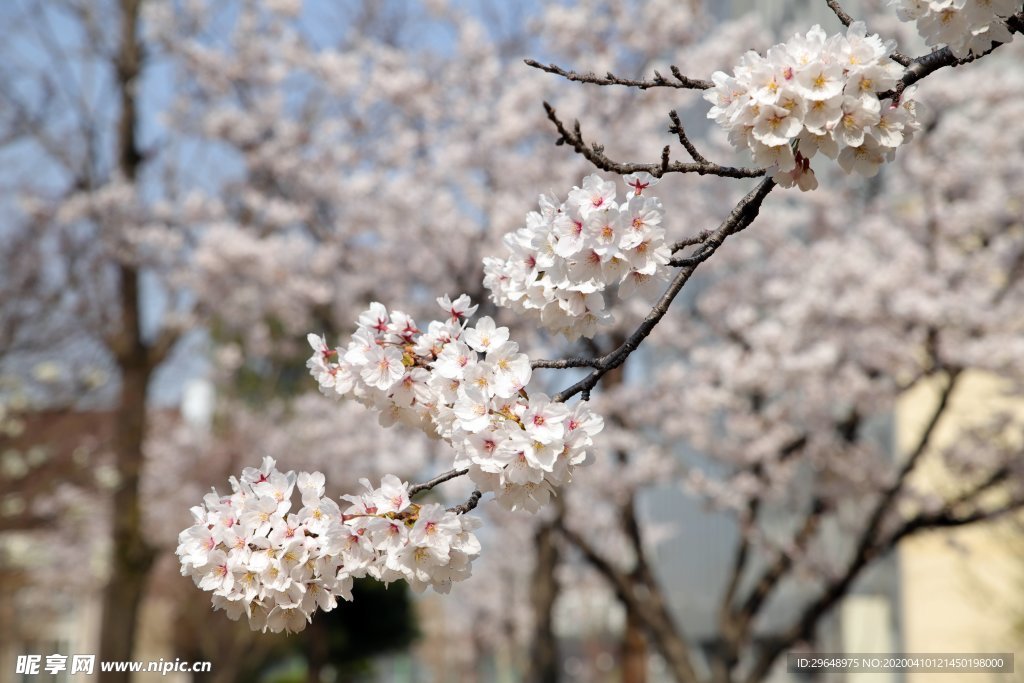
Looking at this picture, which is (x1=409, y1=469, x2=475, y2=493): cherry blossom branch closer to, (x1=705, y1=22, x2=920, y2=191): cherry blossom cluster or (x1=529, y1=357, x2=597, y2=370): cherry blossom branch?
(x1=529, y1=357, x2=597, y2=370): cherry blossom branch

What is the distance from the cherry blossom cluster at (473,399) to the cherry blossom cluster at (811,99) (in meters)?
0.62

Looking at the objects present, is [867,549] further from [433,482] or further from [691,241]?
[433,482]

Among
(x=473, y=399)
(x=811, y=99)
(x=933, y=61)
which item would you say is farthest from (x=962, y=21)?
(x=473, y=399)

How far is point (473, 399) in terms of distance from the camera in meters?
A: 2.15

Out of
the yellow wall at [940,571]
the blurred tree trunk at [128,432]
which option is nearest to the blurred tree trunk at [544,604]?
the blurred tree trunk at [128,432]

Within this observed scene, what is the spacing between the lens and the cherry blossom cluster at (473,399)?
6.84 feet

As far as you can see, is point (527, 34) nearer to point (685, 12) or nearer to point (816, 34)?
point (685, 12)

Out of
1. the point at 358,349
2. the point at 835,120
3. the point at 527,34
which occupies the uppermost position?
the point at 527,34

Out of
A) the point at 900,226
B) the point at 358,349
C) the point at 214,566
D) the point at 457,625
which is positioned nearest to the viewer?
the point at 214,566

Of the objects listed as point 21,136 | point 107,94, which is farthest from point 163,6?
point 21,136

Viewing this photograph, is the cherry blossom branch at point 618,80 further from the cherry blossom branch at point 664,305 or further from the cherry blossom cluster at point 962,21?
the cherry blossom cluster at point 962,21

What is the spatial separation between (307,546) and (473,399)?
0.47 meters

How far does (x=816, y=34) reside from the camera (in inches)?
79.0

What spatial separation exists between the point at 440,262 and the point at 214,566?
756 cm
